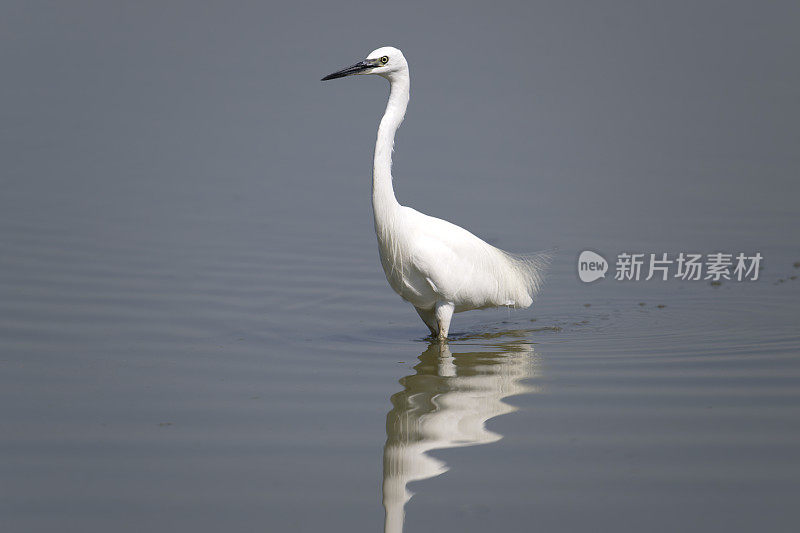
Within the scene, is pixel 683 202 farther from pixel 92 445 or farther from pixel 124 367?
pixel 92 445

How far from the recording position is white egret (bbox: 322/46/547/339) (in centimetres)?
661

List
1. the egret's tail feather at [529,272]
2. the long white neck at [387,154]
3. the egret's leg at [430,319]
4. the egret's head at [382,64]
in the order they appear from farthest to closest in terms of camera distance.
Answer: the egret's tail feather at [529,272] < the egret's leg at [430,319] < the egret's head at [382,64] < the long white neck at [387,154]

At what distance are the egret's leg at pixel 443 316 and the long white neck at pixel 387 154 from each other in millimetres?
680

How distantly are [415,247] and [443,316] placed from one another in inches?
20.6

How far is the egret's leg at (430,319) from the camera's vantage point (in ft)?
23.0

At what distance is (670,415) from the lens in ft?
17.0

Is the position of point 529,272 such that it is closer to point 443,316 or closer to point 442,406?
point 443,316

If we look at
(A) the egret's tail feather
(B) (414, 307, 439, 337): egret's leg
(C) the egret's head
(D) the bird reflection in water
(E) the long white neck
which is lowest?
(D) the bird reflection in water

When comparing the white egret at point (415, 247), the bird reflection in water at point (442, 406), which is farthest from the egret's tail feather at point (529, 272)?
the bird reflection in water at point (442, 406)

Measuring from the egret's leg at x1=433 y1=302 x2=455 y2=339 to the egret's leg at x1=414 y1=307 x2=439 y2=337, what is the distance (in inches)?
6.6
